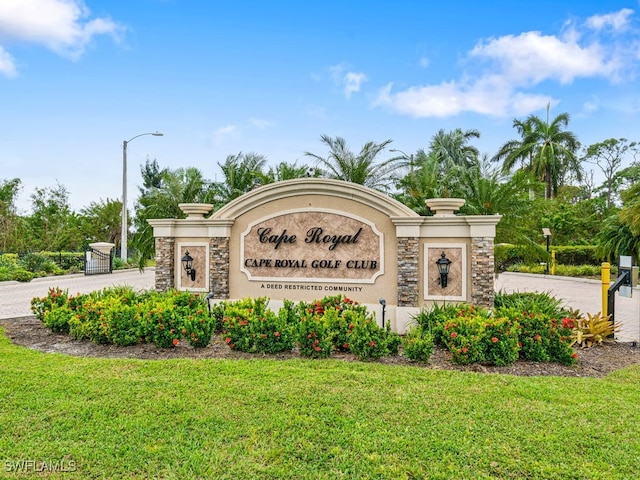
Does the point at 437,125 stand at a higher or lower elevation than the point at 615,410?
higher

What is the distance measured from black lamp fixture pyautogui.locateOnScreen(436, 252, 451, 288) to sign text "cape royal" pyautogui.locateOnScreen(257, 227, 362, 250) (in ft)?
5.65

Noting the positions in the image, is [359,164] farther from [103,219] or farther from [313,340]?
[103,219]

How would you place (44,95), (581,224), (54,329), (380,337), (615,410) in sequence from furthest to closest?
1. (581,224)
2. (44,95)
3. (54,329)
4. (380,337)
5. (615,410)

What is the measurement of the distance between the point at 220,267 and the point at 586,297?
13792mm

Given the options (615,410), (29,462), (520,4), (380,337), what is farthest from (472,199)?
(29,462)

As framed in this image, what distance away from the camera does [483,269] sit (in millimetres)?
8680

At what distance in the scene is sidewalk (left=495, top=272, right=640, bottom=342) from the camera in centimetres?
1069

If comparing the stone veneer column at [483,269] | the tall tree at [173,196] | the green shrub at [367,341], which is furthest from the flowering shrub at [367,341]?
the tall tree at [173,196]

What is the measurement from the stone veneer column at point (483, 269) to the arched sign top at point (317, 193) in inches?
53.3

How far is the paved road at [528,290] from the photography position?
38.8 feet

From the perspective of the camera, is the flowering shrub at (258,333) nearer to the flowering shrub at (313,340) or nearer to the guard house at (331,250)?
the flowering shrub at (313,340)

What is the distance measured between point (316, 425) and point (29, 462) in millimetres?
2421

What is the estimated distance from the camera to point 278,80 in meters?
14.3

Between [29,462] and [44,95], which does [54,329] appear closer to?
[29,462]
